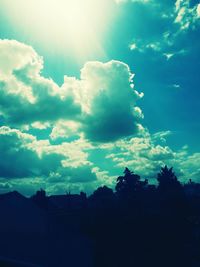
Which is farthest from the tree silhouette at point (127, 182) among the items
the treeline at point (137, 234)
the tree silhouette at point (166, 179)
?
the treeline at point (137, 234)

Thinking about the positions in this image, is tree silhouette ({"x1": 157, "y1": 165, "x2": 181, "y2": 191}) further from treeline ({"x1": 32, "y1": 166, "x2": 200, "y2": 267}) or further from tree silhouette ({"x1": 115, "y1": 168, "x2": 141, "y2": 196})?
treeline ({"x1": 32, "y1": 166, "x2": 200, "y2": 267})

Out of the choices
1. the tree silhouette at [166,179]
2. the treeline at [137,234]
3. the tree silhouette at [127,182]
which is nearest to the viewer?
the treeline at [137,234]

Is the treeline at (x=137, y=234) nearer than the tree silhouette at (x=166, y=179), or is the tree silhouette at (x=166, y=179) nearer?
the treeline at (x=137, y=234)

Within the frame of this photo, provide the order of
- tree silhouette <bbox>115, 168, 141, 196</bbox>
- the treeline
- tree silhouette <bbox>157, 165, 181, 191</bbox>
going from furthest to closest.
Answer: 1. tree silhouette <bbox>115, 168, 141, 196</bbox>
2. tree silhouette <bbox>157, 165, 181, 191</bbox>
3. the treeline

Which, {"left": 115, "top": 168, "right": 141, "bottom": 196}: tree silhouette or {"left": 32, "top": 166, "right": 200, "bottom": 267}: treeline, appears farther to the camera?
{"left": 115, "top": 168, "right": 141, "bottom": 196}: tree silhouette

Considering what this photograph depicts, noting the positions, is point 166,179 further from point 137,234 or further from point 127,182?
point 137,234

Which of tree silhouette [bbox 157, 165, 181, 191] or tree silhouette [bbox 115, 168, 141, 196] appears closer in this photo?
tree silhouette [bbox 157, 165, 181, 191]

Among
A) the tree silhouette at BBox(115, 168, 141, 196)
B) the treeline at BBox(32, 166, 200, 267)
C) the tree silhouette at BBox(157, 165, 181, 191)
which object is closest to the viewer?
the treeline at BBox(32, 166, 200, 267)

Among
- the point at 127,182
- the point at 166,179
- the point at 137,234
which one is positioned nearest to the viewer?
the point at 137,234

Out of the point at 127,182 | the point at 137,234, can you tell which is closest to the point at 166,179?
the point at 127,182

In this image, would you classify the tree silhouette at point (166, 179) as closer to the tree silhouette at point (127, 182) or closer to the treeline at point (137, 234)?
the tree silhouette at point (127, 182)

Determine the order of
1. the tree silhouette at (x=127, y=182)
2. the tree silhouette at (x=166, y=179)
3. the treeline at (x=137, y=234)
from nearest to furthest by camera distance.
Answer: the treeline at (x=137, y=234)
the tree silhouette at (x=166, y=179)
the tree silhouette at (x=127, y=182)

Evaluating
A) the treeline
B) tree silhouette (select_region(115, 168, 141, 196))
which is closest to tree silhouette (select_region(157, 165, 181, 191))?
tree silhouette (select_region(115, 168, 141, 196))

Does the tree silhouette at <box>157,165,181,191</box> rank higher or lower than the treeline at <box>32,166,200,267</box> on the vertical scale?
higher
